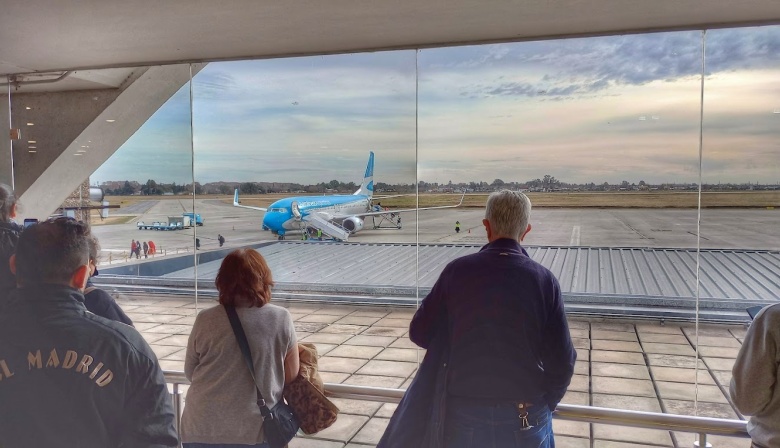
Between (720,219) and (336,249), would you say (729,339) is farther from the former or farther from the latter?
(336,249)

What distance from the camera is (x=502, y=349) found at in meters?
1.36

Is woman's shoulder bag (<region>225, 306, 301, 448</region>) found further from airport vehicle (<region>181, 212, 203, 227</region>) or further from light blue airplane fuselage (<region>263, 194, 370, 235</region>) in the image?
airport vehicle (<region>181, 212, 203, 227</region>)

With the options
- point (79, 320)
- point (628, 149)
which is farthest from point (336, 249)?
point (79, 320)

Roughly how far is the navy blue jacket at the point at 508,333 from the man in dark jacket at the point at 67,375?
2.36 ft

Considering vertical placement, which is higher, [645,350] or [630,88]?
[630,88]

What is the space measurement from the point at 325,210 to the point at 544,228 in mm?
1772

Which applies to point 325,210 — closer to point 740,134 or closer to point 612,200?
point 612,200

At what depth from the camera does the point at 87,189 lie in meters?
4.20

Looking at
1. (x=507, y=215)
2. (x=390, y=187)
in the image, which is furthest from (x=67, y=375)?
(x=390, y=187)

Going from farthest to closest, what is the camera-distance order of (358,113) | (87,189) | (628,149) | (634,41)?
(87,189)
(358,113)
(628,149)
(634,41)

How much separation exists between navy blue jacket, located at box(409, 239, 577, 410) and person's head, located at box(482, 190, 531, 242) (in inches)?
3.2

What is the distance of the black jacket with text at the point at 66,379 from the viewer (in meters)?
0.99

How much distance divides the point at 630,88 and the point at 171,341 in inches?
206

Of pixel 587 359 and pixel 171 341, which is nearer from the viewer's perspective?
pixel 587 359
